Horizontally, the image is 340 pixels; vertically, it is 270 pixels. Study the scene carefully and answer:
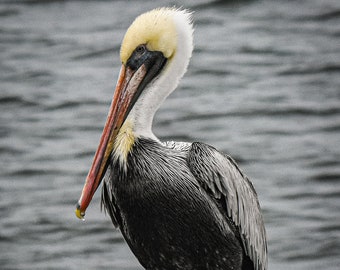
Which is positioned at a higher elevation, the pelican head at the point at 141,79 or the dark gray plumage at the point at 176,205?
the pelican head at the point at 141,79

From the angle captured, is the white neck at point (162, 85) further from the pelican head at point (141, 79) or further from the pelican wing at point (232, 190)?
the pelican wing at point (232, 190)

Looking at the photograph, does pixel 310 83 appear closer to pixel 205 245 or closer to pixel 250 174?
pixel 250 174

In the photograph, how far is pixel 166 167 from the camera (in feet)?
18.3

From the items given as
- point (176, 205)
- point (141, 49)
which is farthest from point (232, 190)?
point (141, 49)

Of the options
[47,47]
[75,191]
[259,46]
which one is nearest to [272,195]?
[75,191]

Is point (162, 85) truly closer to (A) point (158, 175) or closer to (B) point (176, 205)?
(A) point (158, 175)

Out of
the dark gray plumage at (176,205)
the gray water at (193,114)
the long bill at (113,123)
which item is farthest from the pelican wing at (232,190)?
the gray water at (193,114)

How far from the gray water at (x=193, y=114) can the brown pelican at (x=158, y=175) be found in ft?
10.6

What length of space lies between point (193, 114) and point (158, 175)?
6145 mm

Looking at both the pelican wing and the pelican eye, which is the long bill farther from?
the pelican wing

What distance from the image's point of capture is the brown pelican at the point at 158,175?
18.2 ft

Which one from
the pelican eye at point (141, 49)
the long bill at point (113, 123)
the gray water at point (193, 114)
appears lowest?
the gray water at point (193, 114)

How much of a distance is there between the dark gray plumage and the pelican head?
8 cm

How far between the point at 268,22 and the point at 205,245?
842 centimetres
